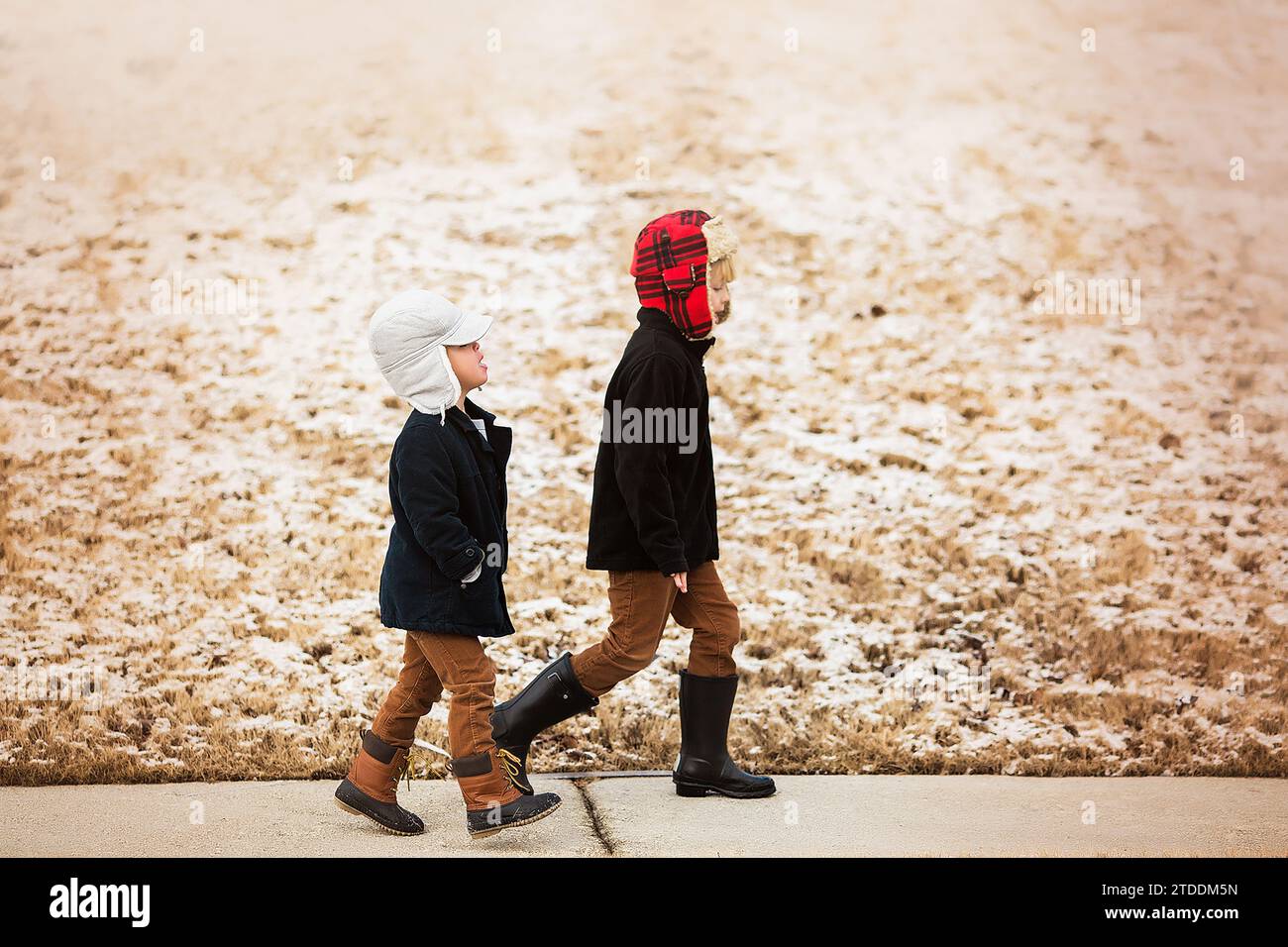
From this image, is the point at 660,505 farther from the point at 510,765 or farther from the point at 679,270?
the point at 510,765

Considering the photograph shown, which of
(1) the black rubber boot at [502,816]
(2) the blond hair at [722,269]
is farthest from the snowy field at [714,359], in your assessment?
(2) the blond hair at [722,269]

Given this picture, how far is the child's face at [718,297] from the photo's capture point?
4.33 meters

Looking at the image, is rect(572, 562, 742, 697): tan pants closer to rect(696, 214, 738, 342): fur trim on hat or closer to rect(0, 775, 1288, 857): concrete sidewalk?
rect(0, 775, 1288, 857): concrete sidewalk

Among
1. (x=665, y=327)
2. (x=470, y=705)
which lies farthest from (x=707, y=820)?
(x=665, y=327)

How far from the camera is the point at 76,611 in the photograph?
5.99 metres

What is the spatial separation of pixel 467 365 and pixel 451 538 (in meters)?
0.55

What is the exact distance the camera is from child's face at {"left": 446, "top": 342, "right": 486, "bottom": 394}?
3.87 metres

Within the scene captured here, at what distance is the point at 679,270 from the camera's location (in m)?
4.29

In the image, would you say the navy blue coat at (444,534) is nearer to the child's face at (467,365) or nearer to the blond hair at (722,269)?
the child's face at (467,365)

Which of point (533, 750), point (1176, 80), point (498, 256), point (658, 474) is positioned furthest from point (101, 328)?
point (1176, 80)

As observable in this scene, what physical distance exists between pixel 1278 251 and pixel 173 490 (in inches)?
295

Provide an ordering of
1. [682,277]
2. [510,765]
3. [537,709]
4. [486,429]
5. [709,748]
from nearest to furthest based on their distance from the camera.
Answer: [486,429] → [510,765] → [682,277] → [537,709] → [709,748]

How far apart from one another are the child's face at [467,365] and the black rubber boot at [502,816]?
1.24m

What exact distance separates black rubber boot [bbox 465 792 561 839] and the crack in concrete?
A: 0.73ft
